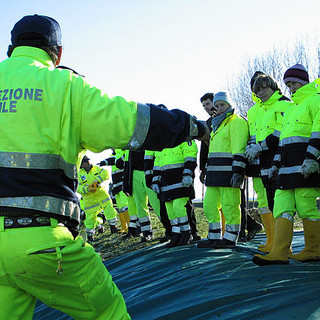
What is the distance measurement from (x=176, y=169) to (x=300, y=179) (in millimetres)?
2896

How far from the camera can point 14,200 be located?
6.68ft

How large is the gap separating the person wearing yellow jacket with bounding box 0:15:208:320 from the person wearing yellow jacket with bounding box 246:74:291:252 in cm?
331

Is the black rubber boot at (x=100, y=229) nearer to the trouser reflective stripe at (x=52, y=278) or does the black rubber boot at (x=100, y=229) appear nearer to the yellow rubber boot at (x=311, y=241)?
the yellow rubber boot at (x=311, y=241)

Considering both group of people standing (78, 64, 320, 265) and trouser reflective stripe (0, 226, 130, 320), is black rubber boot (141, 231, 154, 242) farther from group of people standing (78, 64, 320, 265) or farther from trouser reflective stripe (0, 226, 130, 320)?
trouser reflective stripe (0, 226, 130, 320)

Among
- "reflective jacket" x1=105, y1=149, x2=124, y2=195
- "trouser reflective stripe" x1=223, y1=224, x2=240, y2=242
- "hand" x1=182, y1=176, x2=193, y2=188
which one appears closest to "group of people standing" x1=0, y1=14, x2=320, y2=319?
"trouser reflective stripe" x1=223, y1=224, x2=240, y2=242

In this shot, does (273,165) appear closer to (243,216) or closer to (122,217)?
(243,216)

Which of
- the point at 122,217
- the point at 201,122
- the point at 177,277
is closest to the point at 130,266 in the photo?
the point at 177,277

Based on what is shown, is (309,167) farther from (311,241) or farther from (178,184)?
(178,184)

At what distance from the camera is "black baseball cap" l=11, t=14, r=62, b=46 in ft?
7.69

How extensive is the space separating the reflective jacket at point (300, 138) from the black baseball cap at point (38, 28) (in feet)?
9.45

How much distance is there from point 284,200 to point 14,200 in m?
3.21

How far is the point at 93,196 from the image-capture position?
38.5 ft

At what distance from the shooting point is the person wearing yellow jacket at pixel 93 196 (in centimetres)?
1149


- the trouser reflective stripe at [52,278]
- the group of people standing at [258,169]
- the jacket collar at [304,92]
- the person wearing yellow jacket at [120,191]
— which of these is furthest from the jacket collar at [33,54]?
the person wearing yellow jacket at [120,191]
